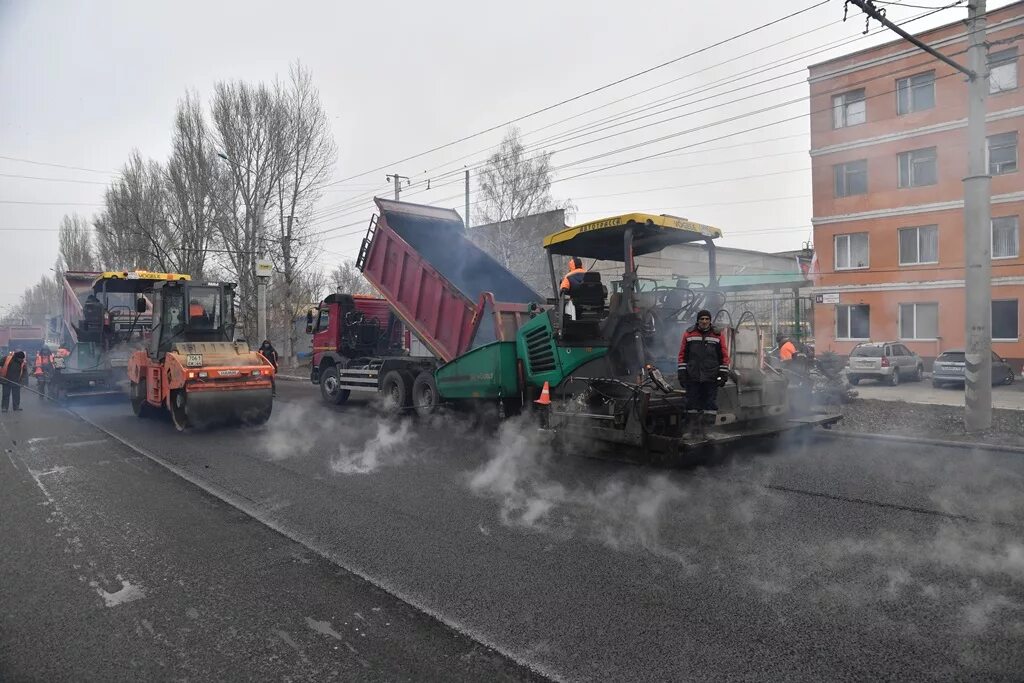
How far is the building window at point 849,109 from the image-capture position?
1032 cm

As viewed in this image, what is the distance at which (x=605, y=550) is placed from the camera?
4371 mm

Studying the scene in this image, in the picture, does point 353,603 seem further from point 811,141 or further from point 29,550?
point 811,141

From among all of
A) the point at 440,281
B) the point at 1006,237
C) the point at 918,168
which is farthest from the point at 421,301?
the point at 1006,237

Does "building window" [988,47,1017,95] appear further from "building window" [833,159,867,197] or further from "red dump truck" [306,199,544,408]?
"red dump truck" [306,199,544,408]

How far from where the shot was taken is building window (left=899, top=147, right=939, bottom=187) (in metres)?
11.1

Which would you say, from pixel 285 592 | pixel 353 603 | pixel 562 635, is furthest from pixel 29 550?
pixel 562 635

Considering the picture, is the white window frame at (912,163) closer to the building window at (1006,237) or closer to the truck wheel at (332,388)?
the building window at (1006,237)

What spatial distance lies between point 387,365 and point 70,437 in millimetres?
4986

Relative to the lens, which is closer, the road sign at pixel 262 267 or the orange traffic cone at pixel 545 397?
the orange traffic cone at pixel 545 397

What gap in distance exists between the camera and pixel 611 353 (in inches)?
291

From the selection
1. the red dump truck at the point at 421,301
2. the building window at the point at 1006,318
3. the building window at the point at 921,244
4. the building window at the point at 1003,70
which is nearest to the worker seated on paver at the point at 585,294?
the red dump truck at the point at 421,301

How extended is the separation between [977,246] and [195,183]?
29.0 meters

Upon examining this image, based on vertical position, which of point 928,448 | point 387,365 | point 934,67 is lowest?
point 928,448

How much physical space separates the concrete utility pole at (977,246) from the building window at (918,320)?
9.19 metres
